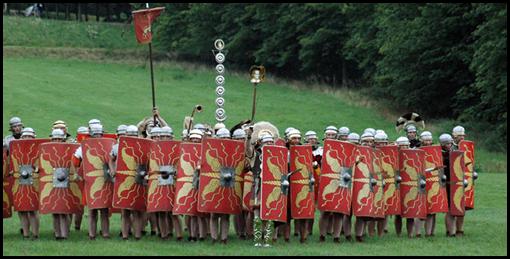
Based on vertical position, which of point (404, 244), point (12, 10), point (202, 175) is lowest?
point (404, 244)

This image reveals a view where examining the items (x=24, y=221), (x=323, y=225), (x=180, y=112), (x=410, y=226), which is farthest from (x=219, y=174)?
(x=180, y=112)

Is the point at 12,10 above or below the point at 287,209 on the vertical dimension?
above

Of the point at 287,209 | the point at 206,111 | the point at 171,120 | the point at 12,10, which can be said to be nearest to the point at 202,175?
the point at 287,209

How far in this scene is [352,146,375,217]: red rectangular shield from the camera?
1819cm

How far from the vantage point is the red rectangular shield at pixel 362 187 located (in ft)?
59.7

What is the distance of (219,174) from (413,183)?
3479 millimetres

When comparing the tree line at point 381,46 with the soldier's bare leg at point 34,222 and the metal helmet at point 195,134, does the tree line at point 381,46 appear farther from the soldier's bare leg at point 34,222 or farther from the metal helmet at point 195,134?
the soldier's bare leg at point 34,222

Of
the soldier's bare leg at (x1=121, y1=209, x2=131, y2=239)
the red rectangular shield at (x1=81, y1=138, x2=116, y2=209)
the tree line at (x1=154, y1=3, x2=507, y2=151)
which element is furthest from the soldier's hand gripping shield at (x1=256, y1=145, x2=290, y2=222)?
the tree line at (x1=154, y1=3, x2=507, y2=151)

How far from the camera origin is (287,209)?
17.7m

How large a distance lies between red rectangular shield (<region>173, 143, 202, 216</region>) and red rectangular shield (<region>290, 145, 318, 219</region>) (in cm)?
139

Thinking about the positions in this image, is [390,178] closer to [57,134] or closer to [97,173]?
[97,173]

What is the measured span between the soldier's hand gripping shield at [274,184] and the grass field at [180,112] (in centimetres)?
51

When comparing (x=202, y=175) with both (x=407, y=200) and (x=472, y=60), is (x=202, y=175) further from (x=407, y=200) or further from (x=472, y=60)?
(x=472, y=60)

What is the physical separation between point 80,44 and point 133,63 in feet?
16.8
